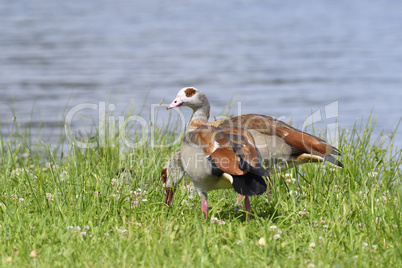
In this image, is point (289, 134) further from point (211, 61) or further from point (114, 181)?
point (211, 61)

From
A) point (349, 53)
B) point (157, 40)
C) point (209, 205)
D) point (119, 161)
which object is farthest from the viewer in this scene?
point (157, 40)

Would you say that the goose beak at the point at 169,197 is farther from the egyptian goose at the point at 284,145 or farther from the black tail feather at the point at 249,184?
the egyptian goose at the point at 284,145

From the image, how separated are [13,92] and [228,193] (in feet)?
41.8

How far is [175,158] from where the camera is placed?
23.2ft

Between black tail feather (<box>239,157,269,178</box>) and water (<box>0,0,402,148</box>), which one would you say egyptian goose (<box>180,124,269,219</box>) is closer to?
black tail feather (<box>239,157,269,178</box>)

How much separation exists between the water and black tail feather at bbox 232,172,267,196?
3.09 m

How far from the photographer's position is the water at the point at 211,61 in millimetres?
16531

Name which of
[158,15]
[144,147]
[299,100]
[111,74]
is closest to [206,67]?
[111,74]

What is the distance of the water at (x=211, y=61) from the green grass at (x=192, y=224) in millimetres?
2235

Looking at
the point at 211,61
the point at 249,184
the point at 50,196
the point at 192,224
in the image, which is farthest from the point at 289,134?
the point at 211,61

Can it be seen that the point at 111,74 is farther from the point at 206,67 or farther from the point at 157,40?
the point at 157,40

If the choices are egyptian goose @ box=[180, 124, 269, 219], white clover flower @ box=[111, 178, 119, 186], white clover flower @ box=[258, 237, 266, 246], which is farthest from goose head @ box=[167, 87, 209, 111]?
white clover flower @ box=[258, 237, 266, 246]

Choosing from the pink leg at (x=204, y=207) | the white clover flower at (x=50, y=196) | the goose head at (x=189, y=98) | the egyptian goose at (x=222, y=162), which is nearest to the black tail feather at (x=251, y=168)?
the egyptian goose at (x=222, y=162)

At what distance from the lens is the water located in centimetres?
1653
